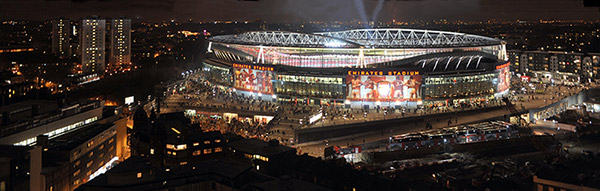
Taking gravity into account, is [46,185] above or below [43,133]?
below

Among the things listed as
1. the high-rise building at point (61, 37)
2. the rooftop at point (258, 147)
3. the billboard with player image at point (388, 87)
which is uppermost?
the high-rise building at point (61, 37)

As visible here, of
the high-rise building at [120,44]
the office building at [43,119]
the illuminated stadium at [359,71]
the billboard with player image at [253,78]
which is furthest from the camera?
the high-rise building at [120,44]

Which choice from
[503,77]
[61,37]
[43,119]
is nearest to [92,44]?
[61,37]

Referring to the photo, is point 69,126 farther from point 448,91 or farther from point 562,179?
point 448,91

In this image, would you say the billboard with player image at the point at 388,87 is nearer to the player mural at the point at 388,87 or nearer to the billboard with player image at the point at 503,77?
the player mural at the point at 388,87

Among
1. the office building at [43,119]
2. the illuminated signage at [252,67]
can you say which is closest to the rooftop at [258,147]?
the office building at [43,119]

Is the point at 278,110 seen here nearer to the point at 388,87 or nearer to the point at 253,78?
the point at 253,78

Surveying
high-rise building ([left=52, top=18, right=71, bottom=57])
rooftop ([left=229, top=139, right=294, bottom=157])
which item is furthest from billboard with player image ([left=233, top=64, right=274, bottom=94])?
high-rise building ([left=52, top=18, right=71, bottom=57])

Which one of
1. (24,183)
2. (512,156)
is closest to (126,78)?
(24,183)

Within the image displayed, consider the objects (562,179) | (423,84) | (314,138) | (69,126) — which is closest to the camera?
(562,179)
